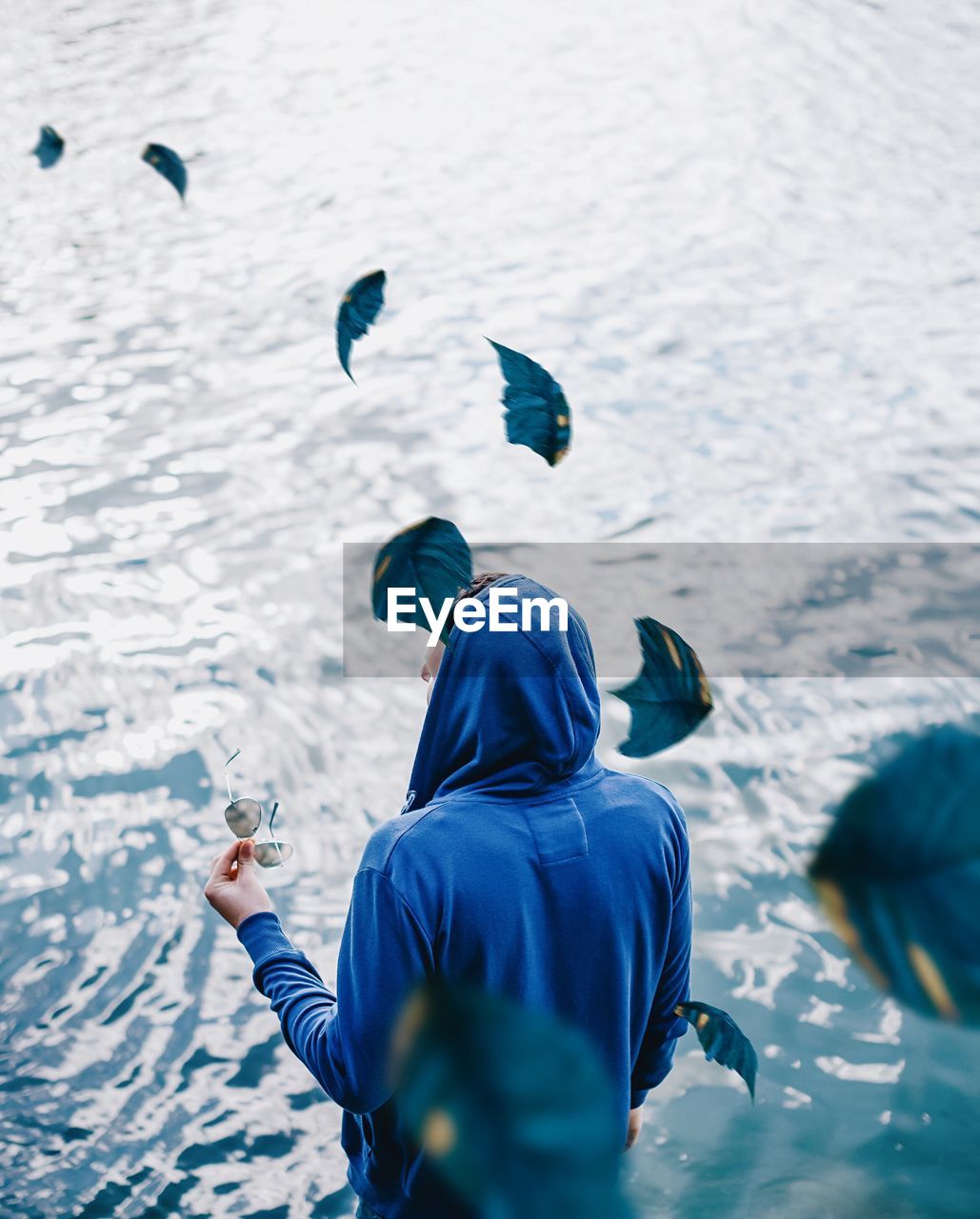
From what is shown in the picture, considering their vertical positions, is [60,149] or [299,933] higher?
[60,149]

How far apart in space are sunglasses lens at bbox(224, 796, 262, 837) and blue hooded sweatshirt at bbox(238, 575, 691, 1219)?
0.73 ft

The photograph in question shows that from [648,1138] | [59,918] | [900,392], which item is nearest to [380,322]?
[900,392]

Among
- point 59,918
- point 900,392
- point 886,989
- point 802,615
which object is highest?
point 886,989

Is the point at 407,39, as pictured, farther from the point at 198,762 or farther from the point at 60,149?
the point at 198,762

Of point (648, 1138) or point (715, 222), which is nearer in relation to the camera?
point (648, 1138)

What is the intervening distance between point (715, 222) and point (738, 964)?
5.32 meters

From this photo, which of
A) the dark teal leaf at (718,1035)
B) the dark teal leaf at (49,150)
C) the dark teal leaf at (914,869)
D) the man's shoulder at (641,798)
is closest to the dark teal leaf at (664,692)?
the man's shoulder at (641,798)

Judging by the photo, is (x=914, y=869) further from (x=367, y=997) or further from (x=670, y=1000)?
(x=670, y=1000)

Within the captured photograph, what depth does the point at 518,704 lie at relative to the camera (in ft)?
3.79

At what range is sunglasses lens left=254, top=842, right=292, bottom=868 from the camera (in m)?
1.43

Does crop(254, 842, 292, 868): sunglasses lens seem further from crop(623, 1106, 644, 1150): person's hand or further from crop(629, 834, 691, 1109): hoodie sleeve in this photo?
crop(623, 1106, 644, 1150): person's hand

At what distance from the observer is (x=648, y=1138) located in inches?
90.4

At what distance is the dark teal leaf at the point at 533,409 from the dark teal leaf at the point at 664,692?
53cm

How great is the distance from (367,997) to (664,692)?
0.62 meters
